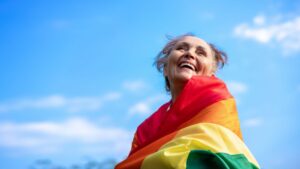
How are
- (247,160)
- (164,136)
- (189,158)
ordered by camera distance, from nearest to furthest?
(189,158) < (247,160) < (164,136)

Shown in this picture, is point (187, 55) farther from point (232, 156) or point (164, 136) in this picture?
point (232, 156)

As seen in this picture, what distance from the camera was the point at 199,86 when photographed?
2.74m

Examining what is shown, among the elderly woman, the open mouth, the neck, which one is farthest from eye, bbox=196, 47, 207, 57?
the neck

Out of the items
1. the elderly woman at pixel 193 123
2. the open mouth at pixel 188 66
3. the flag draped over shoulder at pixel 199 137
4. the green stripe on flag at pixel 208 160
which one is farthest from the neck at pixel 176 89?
the green stripe on flag at pixel 208 160

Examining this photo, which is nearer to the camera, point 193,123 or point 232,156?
point 232,156

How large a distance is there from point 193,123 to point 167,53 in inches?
43.0

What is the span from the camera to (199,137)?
88.0 inches

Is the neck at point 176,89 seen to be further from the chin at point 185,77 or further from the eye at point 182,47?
the eye at point 182,47

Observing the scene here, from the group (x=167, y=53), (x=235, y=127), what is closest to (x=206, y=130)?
(x=235, y=127)

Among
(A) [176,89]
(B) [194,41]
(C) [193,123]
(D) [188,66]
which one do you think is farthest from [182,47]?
(C) [193,123]

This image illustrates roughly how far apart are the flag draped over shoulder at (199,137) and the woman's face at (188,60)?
8.2 inches

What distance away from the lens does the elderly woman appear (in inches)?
83.7

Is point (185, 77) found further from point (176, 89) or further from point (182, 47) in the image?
point (182, 47)

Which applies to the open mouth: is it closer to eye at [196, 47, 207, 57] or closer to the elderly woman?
the elderly woman
